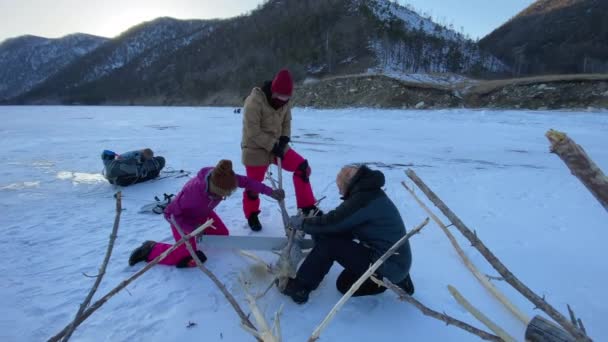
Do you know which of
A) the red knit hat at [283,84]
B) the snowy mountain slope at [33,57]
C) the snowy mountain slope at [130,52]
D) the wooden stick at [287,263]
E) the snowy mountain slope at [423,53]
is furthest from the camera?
the snowy mountain slope at [33,57]

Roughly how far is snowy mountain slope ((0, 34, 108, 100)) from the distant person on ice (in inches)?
5989

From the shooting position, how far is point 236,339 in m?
1.97

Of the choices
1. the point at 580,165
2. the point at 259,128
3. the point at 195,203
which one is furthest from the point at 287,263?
the point at 580,165

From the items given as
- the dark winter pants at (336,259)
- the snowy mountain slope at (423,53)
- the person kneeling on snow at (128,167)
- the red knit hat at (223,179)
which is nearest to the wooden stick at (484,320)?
the dark winter pants at (336,259)

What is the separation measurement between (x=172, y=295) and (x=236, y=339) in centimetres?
69

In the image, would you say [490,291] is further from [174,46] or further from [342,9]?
[174,46]

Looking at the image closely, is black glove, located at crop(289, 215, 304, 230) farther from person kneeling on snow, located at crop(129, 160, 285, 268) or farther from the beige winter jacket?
the beige winter jacket

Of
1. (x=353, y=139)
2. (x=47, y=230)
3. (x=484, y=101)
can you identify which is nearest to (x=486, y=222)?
(x=47, y=230)

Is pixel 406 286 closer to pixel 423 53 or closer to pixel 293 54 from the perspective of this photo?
pixel 423 53

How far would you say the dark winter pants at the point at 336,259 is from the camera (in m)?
2.18

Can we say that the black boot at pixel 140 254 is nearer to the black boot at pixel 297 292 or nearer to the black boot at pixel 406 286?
the black boot at pixel 297 292

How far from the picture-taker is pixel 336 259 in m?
2.26

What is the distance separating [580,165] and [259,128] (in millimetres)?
2543

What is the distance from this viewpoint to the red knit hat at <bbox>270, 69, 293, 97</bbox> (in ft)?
10.1
